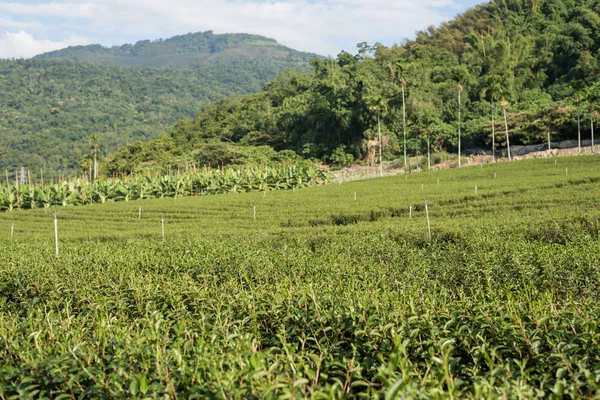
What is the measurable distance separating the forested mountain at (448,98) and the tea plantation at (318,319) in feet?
158

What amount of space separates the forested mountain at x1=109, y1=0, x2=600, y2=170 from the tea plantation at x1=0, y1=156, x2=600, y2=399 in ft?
158

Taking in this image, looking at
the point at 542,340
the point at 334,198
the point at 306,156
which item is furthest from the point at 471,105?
the point at 542,340

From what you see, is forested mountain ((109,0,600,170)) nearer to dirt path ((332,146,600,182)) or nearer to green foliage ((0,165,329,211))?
dirt path ((332,146,600,182))

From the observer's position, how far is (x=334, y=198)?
1454 inches

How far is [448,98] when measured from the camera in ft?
260

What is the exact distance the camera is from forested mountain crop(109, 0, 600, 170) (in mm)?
65000

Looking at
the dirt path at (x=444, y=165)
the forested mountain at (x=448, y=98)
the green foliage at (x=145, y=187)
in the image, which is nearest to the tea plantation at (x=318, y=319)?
the green foliage at (x=145, y=187)

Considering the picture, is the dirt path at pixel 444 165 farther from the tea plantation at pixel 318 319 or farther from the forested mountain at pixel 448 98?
the tea plantation at pixel 318 319

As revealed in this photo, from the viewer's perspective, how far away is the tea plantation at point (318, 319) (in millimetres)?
4602

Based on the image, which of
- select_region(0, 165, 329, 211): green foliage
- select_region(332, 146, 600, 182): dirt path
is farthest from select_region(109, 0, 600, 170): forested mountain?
select_region(0, 165, 329, 211): green foliage

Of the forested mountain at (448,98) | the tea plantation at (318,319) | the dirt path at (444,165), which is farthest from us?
the forested mountain at (448,98)

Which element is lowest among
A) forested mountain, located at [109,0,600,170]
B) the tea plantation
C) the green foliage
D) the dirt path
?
the tea plantation

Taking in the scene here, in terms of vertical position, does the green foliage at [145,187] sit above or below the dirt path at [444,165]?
below

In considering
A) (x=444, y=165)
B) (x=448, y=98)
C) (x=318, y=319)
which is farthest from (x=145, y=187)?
(x=448, y=98)
